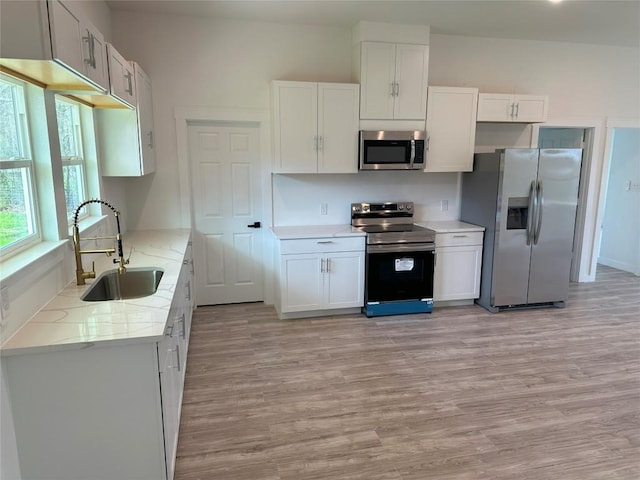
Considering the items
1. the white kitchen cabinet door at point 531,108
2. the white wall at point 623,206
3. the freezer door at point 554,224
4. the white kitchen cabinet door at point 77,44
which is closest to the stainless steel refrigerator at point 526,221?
the freezer door at point 554,224

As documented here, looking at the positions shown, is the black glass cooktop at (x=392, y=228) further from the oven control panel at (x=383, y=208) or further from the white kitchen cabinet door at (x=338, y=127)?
the white kitchen cabinet door at (x=338, y=127)

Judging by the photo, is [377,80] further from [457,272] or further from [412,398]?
[412,398]

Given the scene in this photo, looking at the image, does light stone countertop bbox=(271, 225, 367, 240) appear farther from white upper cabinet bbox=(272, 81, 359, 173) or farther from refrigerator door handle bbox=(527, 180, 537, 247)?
refrigerator door handle bbox=(527, 180, 537, 247)

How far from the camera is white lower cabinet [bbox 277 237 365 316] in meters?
4.11

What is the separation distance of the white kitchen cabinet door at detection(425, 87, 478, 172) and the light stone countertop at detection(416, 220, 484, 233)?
60cm

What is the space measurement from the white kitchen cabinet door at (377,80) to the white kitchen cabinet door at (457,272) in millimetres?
1563

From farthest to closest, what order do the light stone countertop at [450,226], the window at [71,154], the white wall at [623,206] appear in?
the white wall at [623,206] < the light stone countertop at [450,226] < the window at [71,154]

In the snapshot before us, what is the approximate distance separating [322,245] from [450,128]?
1849 millimetres

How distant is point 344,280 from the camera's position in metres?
4.26

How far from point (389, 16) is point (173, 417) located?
3723 mm

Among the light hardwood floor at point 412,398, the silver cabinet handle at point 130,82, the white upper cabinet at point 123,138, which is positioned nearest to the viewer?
the light hardwood floor at point 412,398

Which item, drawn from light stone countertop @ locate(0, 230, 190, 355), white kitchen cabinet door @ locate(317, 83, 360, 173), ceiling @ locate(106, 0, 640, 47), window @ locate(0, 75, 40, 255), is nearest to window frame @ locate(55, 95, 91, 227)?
window @ locate(0, 75, 40, 255)

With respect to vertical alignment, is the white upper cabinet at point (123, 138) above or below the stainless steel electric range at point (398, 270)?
above

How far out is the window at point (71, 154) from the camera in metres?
2.85
